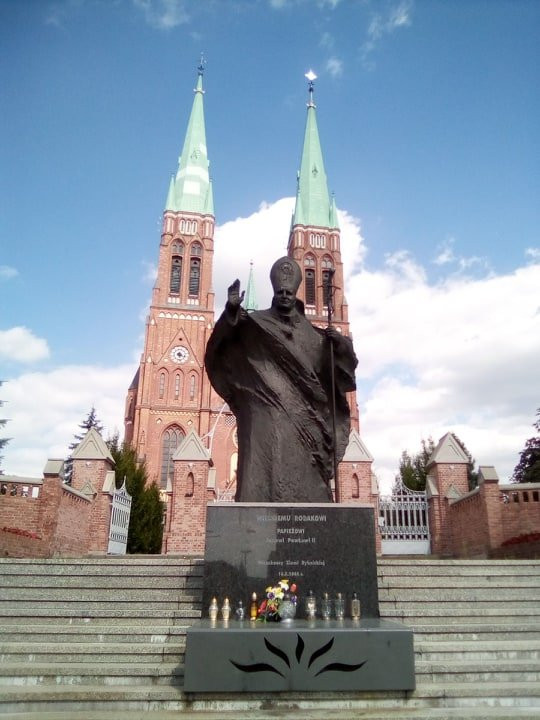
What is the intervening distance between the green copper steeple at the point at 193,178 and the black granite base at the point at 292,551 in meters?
50.5

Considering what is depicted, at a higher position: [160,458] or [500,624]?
[160,458]

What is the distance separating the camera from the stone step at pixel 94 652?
4.84 meters

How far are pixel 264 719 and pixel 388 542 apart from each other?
12.7m

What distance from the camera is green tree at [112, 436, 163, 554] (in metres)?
24.2

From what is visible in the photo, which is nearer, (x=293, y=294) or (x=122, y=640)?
(x=122, y=640)

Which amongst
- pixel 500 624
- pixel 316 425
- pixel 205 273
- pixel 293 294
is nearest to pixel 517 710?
pixel 500 624

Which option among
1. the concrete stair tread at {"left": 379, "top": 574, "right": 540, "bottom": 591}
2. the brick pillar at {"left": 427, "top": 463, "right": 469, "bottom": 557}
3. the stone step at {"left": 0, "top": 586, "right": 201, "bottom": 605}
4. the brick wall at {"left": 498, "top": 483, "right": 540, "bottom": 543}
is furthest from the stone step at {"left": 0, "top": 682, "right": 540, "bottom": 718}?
the brick pillar at {"left": 427, "top": 463, "right": 469, "bottom": 557}

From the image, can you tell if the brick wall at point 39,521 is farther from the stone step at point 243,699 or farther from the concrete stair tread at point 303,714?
the concrete stair tread at point 303,714

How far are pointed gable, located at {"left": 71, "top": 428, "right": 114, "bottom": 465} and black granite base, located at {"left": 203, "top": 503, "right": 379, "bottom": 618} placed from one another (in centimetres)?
1036

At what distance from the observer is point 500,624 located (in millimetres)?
5594

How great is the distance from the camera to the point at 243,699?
4.09 metres

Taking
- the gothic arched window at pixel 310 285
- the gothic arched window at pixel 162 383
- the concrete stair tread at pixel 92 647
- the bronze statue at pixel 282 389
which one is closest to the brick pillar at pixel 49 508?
the bronze statue at pixel 282 389

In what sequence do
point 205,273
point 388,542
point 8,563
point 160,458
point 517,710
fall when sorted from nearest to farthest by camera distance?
point 517,710 < point 8,563 < point 388,542 < point 160,458 < point 205,273

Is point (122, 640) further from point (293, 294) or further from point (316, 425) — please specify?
point (293, 294)
